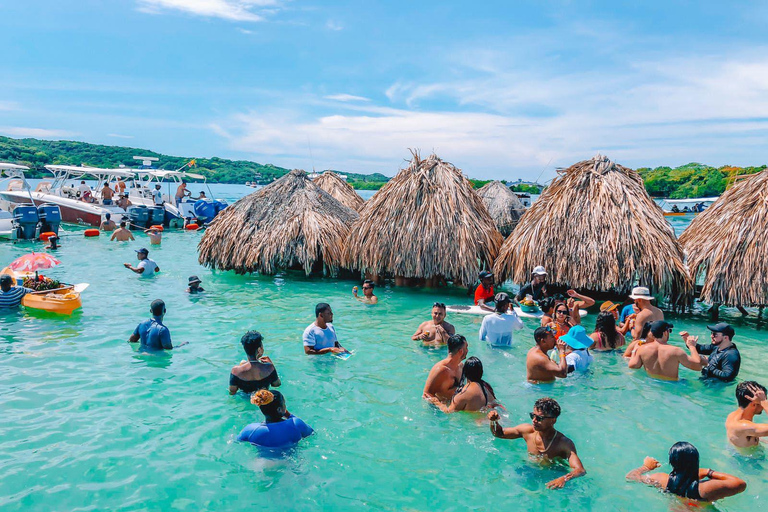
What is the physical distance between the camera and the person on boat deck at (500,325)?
8953 millimetres

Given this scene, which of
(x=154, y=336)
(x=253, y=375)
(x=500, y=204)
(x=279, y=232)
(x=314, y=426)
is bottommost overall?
(x=314, y=426)

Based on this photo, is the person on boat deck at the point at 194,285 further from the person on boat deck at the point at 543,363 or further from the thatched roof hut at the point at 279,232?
the person on boat deck at the point at 543,363

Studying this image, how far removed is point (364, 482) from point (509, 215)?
25740mm

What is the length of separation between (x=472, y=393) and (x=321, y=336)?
10.1 feet

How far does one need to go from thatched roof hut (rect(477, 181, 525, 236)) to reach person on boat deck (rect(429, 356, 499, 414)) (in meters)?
22.8

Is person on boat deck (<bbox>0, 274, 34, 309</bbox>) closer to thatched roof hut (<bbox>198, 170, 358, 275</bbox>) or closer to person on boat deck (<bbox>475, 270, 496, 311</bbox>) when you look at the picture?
thatched roof hut (<bbox>198, 170, 358, 275</bbox>)

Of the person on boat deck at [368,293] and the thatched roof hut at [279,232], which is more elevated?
the thatched roof hut at [279,232]

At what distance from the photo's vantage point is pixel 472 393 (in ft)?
20.6

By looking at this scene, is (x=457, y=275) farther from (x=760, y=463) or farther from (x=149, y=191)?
(x=149, y=191)

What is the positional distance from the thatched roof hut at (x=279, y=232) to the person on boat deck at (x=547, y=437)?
9.97m

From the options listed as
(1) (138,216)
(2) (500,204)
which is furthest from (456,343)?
(1) (138,216)

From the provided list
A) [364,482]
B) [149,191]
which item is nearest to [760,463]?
[364,482]

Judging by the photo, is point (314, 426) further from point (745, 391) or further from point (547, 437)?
point (745, 391)

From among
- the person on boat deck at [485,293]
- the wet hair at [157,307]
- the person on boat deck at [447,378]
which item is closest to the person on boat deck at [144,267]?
the wet hair at [157,307]
